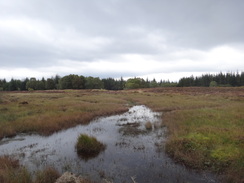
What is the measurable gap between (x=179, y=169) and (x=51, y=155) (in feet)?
26.1

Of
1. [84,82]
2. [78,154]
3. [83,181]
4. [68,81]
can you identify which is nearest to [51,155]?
[78,154]

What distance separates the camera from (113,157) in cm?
941

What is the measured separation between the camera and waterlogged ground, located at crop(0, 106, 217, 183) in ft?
24.5

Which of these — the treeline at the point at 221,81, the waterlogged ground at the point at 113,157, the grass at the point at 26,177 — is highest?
the treeline at the point at 221,81

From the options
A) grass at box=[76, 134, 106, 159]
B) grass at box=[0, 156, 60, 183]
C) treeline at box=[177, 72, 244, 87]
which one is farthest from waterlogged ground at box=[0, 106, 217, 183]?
treeline at box=[177, 72, 244, 87]

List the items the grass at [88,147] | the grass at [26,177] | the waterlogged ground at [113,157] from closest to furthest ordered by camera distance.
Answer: the grass at [26,177] → the waterlogged ground at [113,157] → the grass at [88,147]

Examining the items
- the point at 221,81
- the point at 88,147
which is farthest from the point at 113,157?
the point at 221,81

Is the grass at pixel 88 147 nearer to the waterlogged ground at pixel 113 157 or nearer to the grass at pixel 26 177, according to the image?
the waterlogged ground at pixel 113 157

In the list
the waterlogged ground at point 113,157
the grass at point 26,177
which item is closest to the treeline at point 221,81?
the waterlogged ground at point 113,157

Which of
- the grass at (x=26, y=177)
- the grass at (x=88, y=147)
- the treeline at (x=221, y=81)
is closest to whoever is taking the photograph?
the grass at (x=26, y=177)

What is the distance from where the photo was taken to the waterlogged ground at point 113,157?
294 inches

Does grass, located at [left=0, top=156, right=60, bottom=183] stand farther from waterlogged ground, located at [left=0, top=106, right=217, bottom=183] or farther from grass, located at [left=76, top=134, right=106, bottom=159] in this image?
grass, located at [left=76, top=134, right=106, bottom=159]

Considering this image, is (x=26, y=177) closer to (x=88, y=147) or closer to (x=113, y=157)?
(x=88, y=147)

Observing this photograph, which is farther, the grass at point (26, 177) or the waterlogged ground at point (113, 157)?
the waterlogged ground at point (113, 157)
